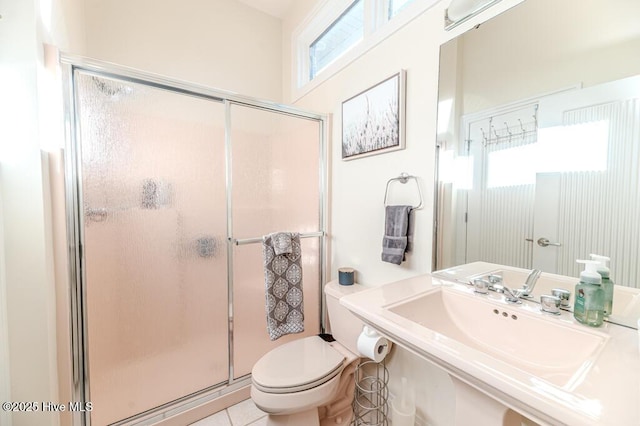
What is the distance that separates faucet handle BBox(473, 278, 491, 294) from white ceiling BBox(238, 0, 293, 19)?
8.84 ft

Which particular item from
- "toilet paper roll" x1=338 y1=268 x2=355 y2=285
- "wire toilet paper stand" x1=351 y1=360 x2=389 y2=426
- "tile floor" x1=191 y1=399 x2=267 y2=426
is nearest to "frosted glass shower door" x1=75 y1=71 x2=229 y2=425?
"tile floor" x1=191 y1=399 x2=267 y2=426

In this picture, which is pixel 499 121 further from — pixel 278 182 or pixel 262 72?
pixel 262 72

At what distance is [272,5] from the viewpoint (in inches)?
91.6

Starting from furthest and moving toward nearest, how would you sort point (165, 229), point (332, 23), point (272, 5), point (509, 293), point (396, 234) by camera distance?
point (272, 5) < point (332, 23) < point (165, 229) < point (396, 234) < point (509, 293)

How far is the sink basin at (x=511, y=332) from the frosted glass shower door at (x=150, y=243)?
1212mm

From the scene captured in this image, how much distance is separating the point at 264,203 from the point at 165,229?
60 centimetres

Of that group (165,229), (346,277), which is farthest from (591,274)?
(165,229)

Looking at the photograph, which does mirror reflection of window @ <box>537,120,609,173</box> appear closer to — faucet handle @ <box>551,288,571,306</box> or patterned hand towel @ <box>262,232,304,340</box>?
faucet handle @ <box>551,288,571,306</box>

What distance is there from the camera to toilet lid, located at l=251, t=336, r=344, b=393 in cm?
119

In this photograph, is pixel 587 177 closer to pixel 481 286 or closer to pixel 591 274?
pixel 591 274

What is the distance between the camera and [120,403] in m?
1.36

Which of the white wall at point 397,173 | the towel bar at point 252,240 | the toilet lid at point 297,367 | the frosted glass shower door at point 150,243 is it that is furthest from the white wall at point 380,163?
the frosted glass shower door at point 150,243

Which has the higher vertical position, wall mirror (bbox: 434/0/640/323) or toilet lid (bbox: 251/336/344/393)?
wall mirror (bbox: 434/0/640/323)

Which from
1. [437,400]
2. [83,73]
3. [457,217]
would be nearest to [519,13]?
[457,217]
